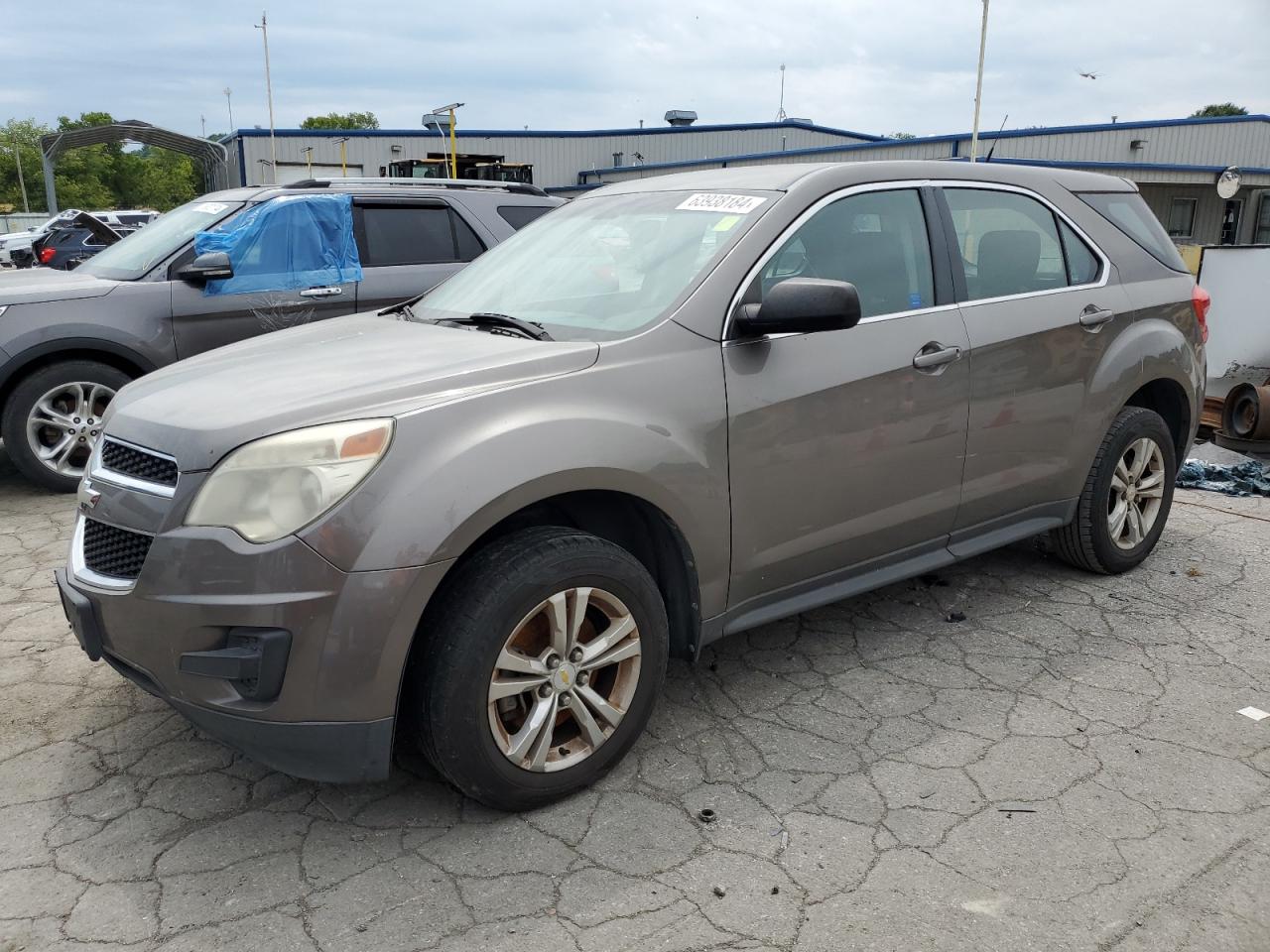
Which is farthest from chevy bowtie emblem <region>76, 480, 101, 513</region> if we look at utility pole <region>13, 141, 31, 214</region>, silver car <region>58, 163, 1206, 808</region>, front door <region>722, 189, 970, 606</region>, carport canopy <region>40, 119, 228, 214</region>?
utility pole <region>13, 141, 31, 214</region>

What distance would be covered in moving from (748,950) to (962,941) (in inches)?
19.5

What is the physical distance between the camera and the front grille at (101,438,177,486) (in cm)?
259

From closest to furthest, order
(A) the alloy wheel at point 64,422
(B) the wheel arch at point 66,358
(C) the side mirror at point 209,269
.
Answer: (B) the wheel arch at point 66,358 → (A) the alloy wheel at point 64,422 → (C) the side mirror at point 209,269

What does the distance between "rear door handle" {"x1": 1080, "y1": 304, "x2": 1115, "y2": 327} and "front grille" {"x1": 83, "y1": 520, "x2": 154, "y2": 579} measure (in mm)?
3530

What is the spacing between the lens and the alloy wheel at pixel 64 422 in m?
6.01

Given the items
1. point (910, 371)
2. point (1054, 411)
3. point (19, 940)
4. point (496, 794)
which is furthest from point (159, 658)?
point (1054, 411)

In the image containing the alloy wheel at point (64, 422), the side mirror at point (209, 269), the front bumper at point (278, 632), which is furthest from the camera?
the side mirror at point (209, 269)

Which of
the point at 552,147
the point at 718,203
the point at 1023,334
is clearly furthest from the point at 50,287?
the point at 552,147

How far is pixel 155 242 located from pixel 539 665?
5.42 m

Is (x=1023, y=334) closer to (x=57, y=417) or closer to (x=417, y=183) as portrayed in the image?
(x=417, y=183)

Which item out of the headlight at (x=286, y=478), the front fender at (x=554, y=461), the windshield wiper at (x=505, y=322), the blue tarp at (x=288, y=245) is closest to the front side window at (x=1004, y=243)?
the front fender at (x=554, y=461)

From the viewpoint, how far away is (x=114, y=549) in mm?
2666

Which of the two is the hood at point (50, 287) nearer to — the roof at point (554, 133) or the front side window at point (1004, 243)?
the front side window at point (1004, 243)

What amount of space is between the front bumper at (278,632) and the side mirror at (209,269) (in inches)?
160
